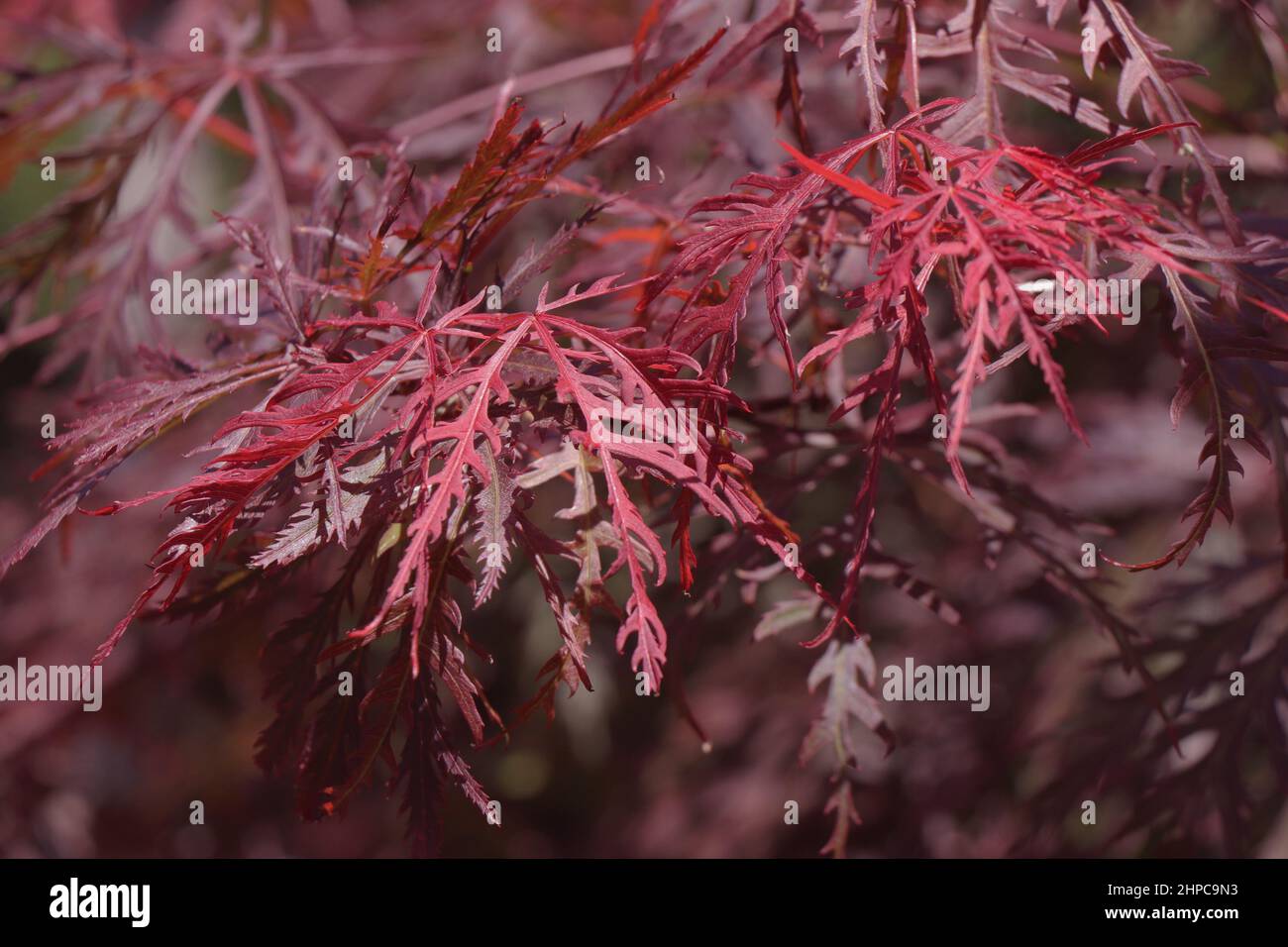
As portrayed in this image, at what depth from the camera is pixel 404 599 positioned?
77cm

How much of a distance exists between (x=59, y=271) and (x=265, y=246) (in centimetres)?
60
